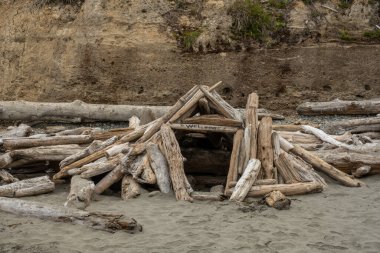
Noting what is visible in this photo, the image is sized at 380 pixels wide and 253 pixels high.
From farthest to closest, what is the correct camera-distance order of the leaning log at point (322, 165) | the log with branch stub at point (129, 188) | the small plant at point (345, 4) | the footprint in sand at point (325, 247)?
the small plant at point (345, 4) → the leaning log at point (322, 165) → the log with branch stub at point (129, 188) → the footprint in sand at point (325, 247)

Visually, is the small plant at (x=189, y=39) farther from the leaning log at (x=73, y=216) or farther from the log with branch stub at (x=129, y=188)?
the leaning log at (x=73, y=216)

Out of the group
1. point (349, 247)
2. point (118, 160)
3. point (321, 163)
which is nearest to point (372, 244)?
point (349, 247)

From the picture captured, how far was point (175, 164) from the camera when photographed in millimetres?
7438

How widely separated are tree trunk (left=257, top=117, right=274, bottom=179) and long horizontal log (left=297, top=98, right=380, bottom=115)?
8.56 m

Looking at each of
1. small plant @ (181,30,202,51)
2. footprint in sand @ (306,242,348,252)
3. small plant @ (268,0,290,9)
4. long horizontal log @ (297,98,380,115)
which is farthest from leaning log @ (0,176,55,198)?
small plant @ (268,0,290,9)

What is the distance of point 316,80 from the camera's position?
18.5 meters

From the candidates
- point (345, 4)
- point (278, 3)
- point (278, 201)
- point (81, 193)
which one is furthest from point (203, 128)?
point (345, 4)

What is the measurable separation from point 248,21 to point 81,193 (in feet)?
44.2

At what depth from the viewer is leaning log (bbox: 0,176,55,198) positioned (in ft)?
23.3

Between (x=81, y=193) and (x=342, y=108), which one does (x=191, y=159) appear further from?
(x=342, y=108)

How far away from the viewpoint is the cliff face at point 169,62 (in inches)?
722

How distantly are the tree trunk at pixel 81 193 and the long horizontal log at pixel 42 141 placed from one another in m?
2.16

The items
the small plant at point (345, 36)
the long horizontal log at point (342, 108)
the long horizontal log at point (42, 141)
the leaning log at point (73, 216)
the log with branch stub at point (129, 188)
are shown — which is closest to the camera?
the leaning log at point (73, 216)

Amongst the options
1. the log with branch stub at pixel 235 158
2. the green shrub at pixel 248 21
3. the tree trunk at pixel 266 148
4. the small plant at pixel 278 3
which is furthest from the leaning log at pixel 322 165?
the small plant at pixel 278 3
